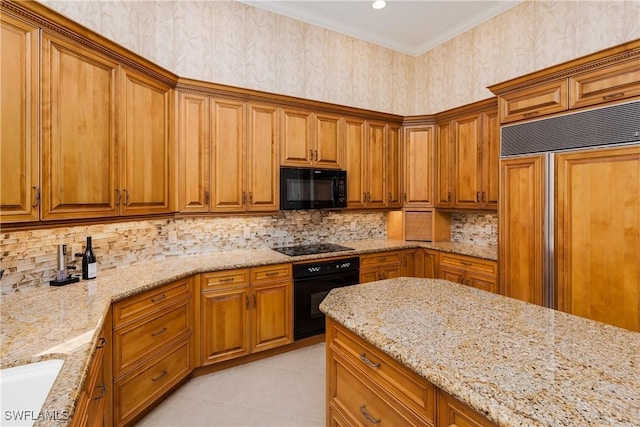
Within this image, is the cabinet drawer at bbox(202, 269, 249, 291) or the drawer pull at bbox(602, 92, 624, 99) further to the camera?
the cabinet drawer at bbox(202, 269, 249, 291)

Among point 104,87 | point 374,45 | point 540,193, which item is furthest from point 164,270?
point 374,45

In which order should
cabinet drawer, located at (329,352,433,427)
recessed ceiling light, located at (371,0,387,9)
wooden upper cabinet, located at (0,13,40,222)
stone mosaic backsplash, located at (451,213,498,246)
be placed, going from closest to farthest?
cabinet drawer, located at (329,352,433,427)
wooden upper cabinet, located at (0,13,40,222)
recessed ceiling light, located at (371,0,387,9)
stone mosaic backsplash, located at (451,213,498,246)

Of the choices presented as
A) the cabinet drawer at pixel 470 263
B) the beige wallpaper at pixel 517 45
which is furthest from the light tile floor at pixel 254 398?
the beige wallpaper at pixel 517 45

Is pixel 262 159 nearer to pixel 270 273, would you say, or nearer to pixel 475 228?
pixel 270 273

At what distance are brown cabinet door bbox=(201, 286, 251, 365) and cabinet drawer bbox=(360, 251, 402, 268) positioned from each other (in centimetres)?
130

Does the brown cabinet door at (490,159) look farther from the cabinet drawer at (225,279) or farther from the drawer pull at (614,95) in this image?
the cabinet drawer at (225,279)

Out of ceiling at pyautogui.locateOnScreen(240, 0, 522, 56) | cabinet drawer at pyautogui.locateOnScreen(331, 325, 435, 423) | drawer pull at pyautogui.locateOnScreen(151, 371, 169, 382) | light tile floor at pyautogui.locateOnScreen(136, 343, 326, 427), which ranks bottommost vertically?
light tile floor at pyautogui.locateOnScreen(136, 343, 326, 427)

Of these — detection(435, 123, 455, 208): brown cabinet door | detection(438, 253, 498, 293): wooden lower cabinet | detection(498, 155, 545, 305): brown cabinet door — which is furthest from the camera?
detection(435, 123, 455, 208): brown cabinet door

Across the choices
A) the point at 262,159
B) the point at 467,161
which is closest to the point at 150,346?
the point at 262,159

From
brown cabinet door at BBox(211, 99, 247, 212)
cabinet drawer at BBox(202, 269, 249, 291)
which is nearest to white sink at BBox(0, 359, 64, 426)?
cabinet drawer at BBox(202, 269, 249, 291)

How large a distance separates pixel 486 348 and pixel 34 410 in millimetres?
1472

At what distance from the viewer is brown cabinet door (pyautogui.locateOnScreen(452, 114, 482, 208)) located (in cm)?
356

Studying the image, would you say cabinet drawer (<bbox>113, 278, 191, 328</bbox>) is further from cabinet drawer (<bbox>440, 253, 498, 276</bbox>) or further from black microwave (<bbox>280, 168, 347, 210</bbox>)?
cabinet drawer (<bbox>440, 253, 498, 276</bbox>)

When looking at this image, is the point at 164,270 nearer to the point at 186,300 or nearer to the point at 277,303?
the point at 186,300
